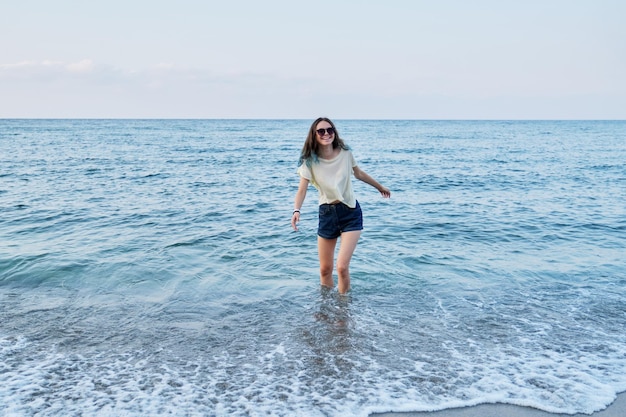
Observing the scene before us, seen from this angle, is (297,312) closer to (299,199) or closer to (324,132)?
(299,199)

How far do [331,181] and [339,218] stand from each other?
0.50 m

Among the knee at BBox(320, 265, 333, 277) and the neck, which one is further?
the knee at BBox(320, 265, 333, 277)

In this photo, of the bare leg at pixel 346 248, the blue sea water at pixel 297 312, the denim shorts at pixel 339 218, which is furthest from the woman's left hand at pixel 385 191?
the blue sea water at pixel 297 312

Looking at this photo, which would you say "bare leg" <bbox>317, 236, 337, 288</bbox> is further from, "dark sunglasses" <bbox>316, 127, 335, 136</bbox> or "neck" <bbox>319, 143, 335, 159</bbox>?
"dark sunglasses" <bbox>316, 127, 335, 136</bbox>

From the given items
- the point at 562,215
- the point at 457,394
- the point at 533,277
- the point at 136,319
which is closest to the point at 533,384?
the point at 457,394

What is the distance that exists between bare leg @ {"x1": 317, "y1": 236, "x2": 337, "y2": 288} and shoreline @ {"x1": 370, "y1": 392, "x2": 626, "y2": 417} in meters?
2.67

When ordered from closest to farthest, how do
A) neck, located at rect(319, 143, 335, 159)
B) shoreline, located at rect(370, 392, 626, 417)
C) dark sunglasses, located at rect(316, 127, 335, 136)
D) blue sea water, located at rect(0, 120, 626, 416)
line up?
shoreline, located at rect(370, 392, 626, 417)
blue sea water, located at rect(0, 120, 626, 416)
dark sunglasses, located at rect(316, 127, 335, 136)
neck, located at rect(319, 143, 335, 159)

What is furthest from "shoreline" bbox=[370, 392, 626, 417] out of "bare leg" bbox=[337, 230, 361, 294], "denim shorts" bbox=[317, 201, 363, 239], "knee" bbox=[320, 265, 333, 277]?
"knee" bbox=[320, 265, 333, 277]

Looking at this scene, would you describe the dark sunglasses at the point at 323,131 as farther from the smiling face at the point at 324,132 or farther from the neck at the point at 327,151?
the neck at the point at 327,151

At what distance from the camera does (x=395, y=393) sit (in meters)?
4.55

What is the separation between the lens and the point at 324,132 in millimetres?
5879

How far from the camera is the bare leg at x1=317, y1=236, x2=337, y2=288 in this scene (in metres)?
6.60

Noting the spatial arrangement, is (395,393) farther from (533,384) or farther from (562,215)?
(562,215)

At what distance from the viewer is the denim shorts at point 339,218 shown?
6309 mm
